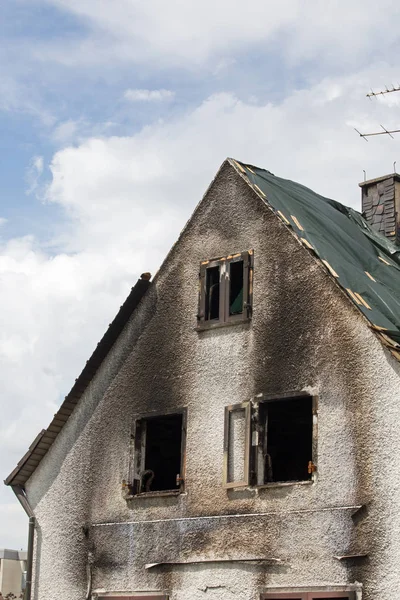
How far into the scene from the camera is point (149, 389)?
16609mm

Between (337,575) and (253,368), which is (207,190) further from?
(337,575)

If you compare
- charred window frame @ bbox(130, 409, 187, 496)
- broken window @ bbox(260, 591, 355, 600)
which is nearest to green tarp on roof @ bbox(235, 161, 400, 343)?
charred window frame @ bbox(130, 409, 187, 496)

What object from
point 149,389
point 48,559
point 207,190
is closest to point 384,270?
point 207,190

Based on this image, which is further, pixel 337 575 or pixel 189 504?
pixel 189 504

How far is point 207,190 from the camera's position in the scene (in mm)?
17047

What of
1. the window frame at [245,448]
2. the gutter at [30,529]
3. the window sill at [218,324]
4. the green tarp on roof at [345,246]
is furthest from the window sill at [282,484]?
the gutter at [30,529]

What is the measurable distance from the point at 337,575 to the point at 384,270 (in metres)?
5.53

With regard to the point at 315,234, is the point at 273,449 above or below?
below

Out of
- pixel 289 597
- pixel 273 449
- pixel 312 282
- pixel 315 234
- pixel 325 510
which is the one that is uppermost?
pixel 315 234

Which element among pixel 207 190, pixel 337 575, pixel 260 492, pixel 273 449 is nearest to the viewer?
pixel 337 575

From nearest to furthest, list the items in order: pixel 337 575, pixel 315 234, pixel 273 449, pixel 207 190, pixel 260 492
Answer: pixel 337 575 < pixel 260 492 < pixel 315 234 < pixel 207 190 < pixel 273 449

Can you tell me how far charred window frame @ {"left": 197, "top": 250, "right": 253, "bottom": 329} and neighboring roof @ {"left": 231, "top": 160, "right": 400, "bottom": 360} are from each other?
1.00 m

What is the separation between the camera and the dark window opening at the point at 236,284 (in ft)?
52.9

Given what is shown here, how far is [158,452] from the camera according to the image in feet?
60.6
